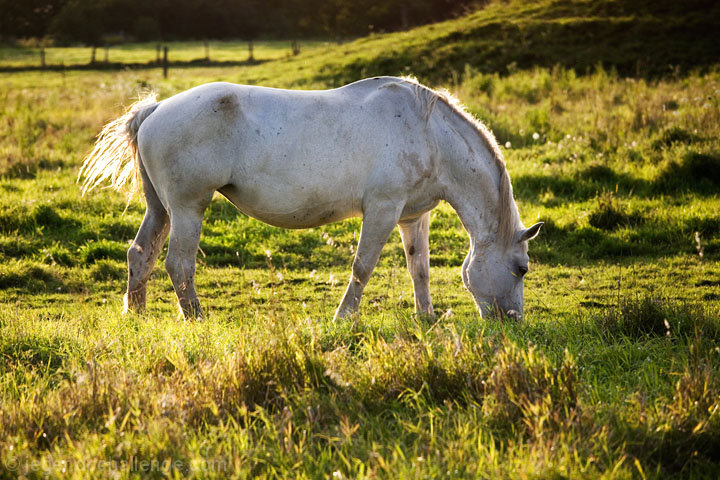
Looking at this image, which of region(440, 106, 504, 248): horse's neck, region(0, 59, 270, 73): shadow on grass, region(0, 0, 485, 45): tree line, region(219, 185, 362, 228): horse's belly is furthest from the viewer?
region(0, 0, 485, 45): tree line

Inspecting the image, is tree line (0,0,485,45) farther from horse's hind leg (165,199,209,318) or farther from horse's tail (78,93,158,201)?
horse's hind leg (165,199,209,318)

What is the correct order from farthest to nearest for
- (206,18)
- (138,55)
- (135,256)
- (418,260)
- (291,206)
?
(206,18) → (138,55) → (418,260) → (135,256) → (291,206)

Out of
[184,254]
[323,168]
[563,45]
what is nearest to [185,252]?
[184,254]

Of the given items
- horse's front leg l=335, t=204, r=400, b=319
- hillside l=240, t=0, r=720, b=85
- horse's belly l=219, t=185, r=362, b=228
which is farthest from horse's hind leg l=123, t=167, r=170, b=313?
hillside l=240, t=0, r=720, b=85

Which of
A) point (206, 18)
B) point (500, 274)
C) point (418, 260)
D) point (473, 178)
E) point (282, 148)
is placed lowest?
point (418, 260)

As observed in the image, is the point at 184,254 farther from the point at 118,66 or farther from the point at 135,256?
the point at 118,66

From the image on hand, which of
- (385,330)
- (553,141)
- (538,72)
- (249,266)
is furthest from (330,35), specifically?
(385,330)

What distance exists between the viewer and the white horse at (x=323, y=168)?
529 centimetres

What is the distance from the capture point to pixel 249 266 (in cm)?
798

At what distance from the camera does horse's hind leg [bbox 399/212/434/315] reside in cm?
618

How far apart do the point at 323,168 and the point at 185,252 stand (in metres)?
1.35

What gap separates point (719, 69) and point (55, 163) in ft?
49.0

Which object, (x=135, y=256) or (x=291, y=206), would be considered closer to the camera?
(x=291, y=206)

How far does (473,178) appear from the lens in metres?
5.63
